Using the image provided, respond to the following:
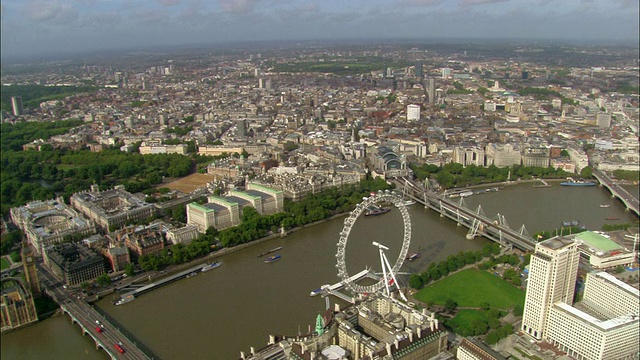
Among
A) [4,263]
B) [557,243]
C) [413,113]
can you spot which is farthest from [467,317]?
[413,113]

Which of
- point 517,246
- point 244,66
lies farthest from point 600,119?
point 244,66

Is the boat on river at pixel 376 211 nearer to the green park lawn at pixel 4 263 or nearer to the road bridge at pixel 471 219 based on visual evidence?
the road bridge at pixel 471 219

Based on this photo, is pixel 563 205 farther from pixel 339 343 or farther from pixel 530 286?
pixel 339 343

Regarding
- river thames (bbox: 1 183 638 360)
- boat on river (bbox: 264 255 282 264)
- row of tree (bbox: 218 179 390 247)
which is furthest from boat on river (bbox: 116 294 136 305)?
boat on river (bbox: 264 255 282 264)

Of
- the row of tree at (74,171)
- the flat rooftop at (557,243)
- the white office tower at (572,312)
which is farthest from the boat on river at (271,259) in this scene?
the row of tree at (74,171)

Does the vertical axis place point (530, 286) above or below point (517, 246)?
above
